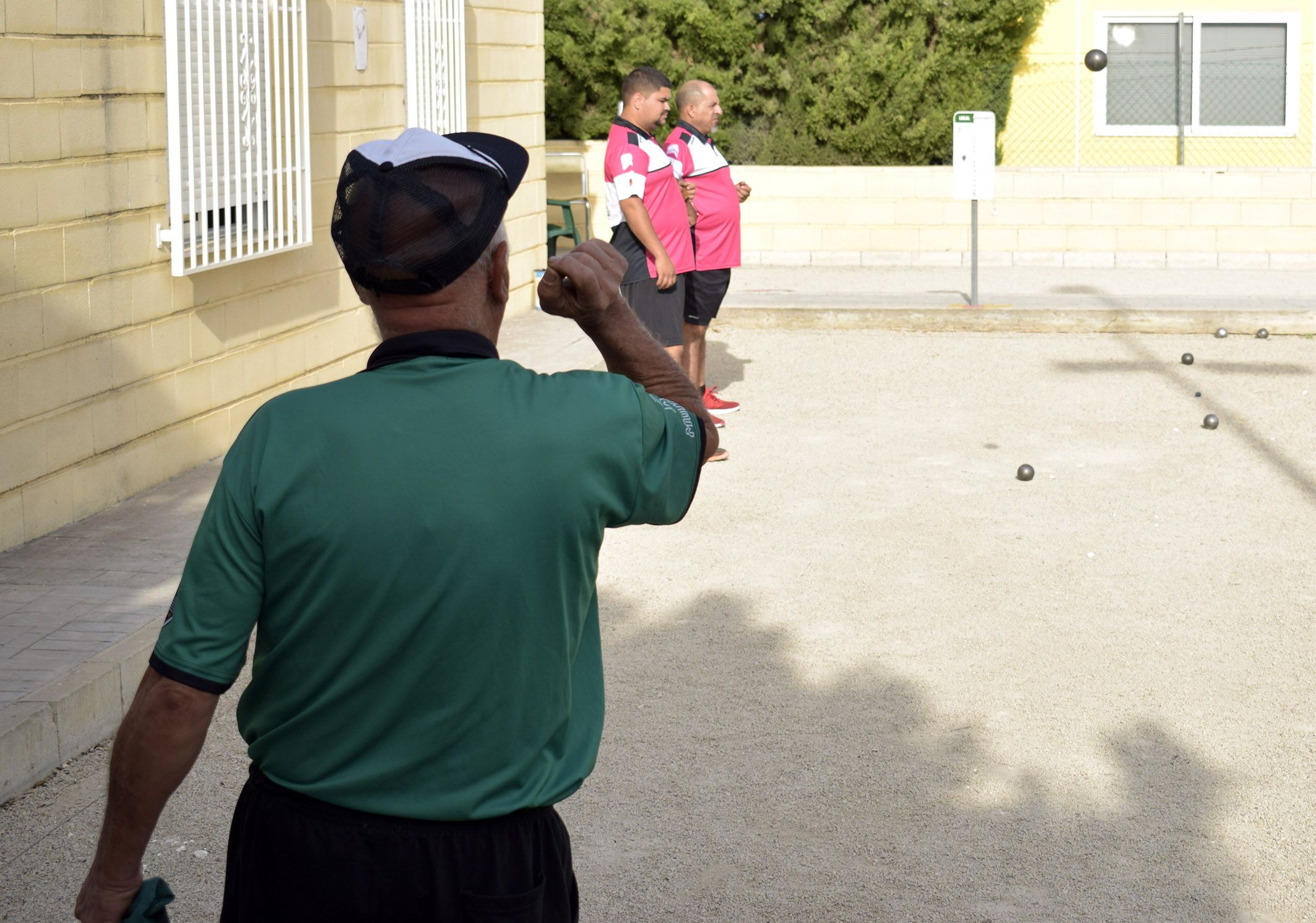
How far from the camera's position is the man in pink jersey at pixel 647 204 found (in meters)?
8.59

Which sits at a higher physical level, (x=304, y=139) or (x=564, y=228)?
(x=304, y=139)

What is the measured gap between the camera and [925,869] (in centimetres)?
403

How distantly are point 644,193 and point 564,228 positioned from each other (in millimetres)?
10089

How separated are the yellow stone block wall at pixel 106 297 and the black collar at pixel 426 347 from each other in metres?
4.71

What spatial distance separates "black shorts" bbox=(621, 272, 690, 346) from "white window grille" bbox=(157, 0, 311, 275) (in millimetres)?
1898

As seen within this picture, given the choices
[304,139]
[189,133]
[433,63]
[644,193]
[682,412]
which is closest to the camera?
[682,412]

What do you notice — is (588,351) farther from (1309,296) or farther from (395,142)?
(395,142)

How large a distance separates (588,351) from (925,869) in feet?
26.1

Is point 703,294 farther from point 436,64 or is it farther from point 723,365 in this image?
point 436,64

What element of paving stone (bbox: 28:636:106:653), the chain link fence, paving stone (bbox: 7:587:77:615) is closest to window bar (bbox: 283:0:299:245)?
paving stone (bbox: 7:587:77:615)

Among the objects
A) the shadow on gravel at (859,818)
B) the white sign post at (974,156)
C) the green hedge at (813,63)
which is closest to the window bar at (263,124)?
the shadow on gravel at (859,818)

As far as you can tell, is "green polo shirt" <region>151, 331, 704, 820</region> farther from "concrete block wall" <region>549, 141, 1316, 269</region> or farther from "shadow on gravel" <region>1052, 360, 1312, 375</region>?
"concrete block wall" <region>549, 141, 1316, 269</region>

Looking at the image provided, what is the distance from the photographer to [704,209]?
940 cm

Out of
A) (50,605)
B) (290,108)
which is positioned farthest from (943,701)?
(290,108)
